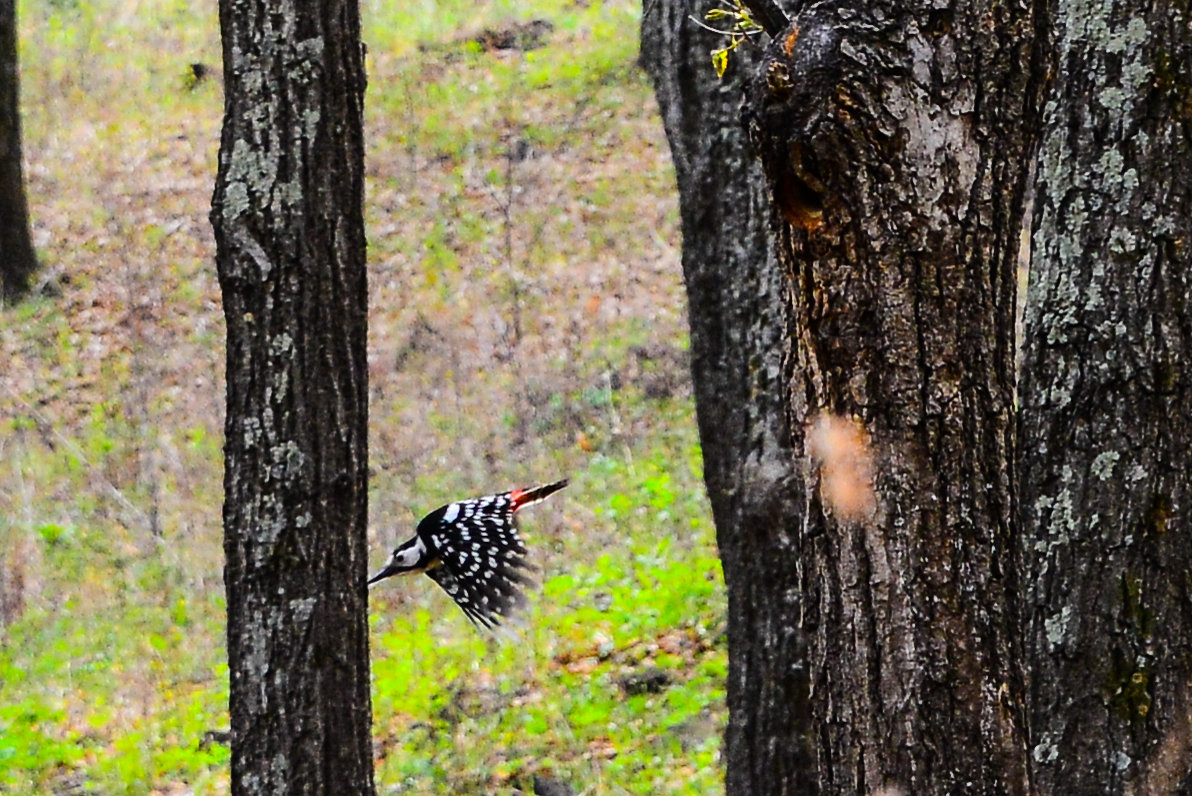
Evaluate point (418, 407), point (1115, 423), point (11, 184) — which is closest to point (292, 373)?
point (1115, 423)

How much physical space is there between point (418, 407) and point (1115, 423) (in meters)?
7.58

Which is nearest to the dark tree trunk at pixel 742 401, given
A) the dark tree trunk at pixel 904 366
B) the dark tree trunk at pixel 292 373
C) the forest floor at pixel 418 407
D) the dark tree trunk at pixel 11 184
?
the dark tree trunk at pixel 292 373

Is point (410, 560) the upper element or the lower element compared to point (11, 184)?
lower

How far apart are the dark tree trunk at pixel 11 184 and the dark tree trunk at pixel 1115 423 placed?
10658mm

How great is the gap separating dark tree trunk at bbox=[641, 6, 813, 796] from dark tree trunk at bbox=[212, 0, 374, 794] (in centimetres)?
107

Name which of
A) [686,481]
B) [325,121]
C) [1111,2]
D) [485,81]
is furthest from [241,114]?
[485,81]

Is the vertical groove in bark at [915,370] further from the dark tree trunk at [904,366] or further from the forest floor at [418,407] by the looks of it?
the forest floor at [418,407]

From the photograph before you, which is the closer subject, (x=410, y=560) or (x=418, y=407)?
(x=410, y=560)

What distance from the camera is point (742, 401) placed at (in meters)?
4.03

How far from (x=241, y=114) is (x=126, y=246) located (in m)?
9.56

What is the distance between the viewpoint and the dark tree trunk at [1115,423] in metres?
3.75

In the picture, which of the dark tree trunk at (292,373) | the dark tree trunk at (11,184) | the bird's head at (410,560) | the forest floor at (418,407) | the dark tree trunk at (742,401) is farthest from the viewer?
the dark tree trunk at (11,184)

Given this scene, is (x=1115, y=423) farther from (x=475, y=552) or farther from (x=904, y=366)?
(x=475, y=552)

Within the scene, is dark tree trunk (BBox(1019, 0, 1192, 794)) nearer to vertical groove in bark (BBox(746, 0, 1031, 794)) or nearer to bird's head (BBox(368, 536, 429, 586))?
vertical groove in bark (BBox(746, 0, 1031, 794))
